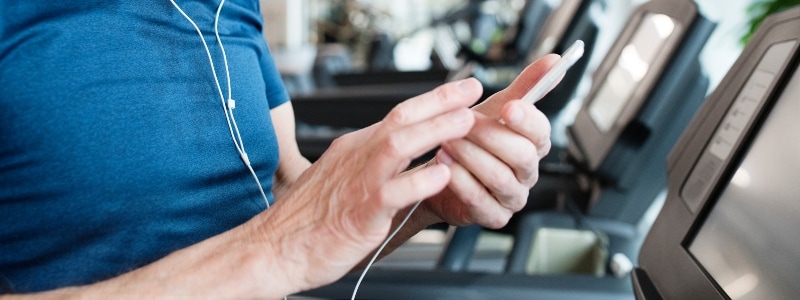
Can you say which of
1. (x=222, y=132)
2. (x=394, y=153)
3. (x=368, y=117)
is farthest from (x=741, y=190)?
(x=368, y=117)

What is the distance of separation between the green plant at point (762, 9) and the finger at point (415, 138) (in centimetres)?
118

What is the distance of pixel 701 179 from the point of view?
0.79m

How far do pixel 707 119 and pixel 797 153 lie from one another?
0.24 meters

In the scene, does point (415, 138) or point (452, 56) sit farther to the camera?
point (452, 56)

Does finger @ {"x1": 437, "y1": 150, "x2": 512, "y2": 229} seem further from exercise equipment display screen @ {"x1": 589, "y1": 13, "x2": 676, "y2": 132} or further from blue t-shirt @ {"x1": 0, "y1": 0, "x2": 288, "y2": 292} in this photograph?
exercise equipment display screen @ {"x1": 589, "y1": 13, "x2": 676, "y2": 132}

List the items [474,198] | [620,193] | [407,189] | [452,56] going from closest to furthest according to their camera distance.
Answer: [407,189]
[474,198]
[620,193]
[452,56]

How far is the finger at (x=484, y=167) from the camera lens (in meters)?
0.62

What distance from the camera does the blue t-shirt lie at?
0.75m

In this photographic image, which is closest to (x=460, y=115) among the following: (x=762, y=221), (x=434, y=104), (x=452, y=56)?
(x=434, y=104)

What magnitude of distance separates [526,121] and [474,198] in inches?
4.3

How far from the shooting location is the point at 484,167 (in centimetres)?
63

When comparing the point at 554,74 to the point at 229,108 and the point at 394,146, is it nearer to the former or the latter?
the point at 394,146

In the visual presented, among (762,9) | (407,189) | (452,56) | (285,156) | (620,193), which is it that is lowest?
(452,56)

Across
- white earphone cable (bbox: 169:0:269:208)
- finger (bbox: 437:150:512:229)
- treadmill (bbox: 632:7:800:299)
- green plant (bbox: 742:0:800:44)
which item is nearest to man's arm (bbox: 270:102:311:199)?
white earphone cable (bbox: 169:0:269:208)
